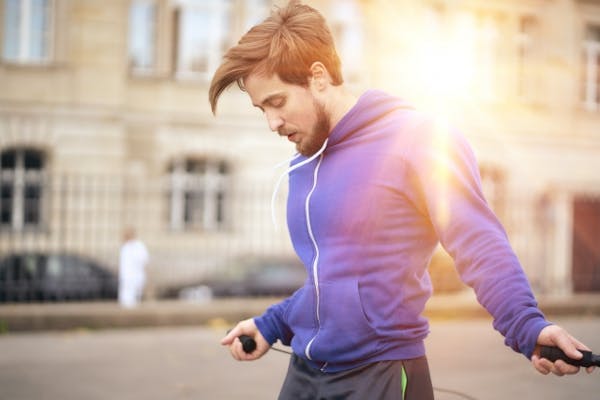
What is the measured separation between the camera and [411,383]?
2.36 metres

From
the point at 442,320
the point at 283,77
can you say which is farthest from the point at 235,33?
A: the point at 283,77

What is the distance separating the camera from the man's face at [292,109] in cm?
243

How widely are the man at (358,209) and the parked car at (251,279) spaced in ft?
40.2

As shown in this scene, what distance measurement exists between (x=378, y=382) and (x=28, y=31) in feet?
63.0

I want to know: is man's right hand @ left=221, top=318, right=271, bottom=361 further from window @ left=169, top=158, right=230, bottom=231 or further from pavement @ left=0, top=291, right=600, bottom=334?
window @ left=169, top=158, right=230, bottom=231

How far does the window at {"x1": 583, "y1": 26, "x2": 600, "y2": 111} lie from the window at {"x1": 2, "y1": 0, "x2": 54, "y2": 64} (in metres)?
15.6

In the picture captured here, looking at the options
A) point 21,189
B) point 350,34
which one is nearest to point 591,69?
point 350,34

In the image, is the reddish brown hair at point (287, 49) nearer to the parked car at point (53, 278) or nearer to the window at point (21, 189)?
the parked car at point (53, 278)

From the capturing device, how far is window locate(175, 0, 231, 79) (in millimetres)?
21328

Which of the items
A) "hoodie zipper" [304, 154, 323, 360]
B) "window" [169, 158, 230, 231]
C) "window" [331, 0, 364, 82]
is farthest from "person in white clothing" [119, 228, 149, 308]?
"hoodie zipper" [304, 154, 323, 360]

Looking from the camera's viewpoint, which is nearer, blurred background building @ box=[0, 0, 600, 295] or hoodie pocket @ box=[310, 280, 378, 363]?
hoodie pocket @ box=[310, 280, 378, 363]

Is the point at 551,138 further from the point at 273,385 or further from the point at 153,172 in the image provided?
the point at 273,385

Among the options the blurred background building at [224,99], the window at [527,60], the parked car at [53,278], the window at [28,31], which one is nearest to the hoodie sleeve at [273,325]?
the parked car at [53,278]

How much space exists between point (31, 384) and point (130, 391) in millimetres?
931
